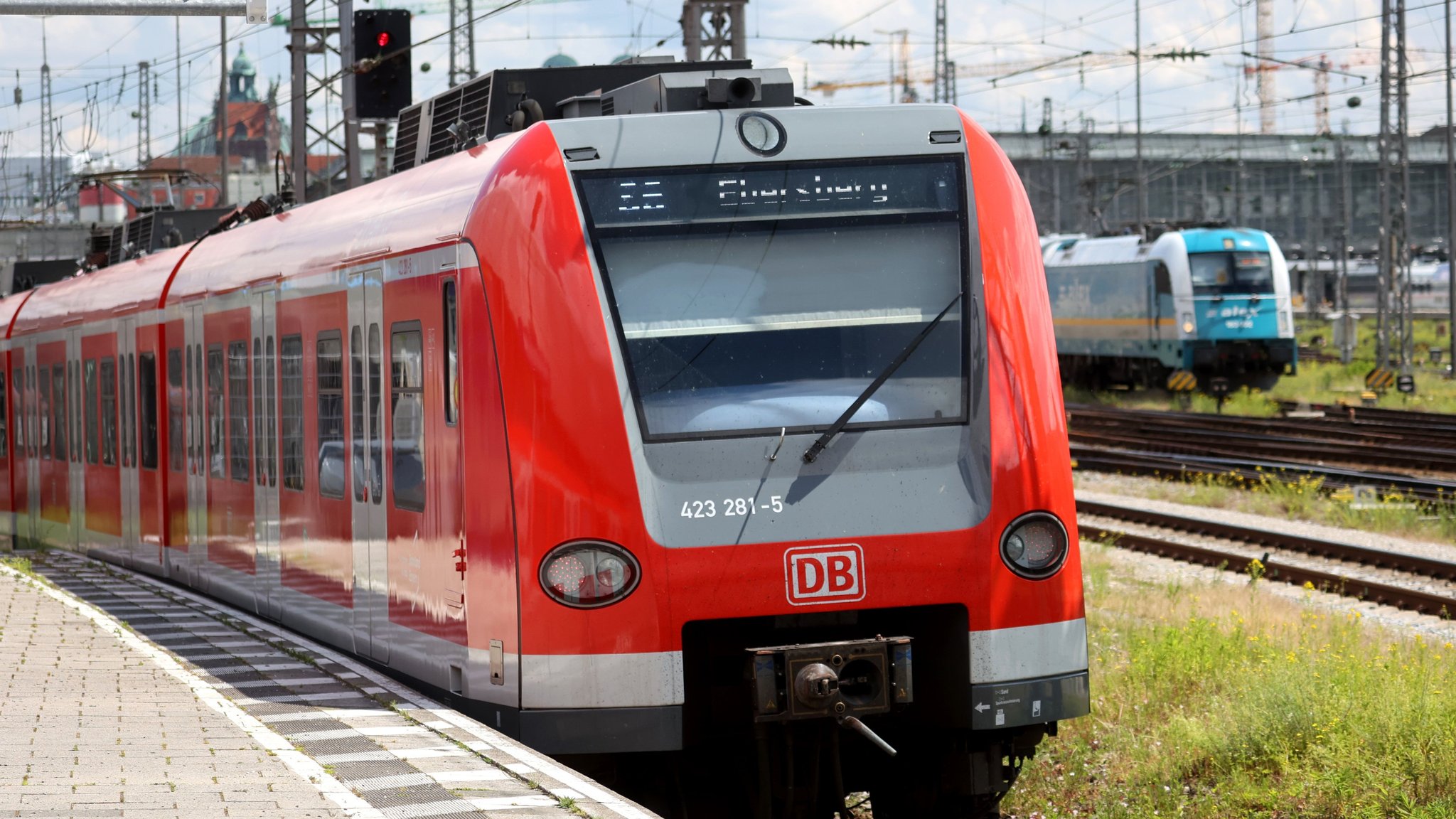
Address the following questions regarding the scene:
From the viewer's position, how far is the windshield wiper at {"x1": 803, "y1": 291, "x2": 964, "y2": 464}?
21.8ft

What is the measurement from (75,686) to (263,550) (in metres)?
2.51

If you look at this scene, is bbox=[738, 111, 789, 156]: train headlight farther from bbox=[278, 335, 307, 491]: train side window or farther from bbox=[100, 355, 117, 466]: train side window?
bbox=[100, 355, 117, 466]: train side window

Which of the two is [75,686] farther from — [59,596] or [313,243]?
[59,596]

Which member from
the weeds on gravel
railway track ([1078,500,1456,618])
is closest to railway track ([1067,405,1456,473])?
the weeds on gravel

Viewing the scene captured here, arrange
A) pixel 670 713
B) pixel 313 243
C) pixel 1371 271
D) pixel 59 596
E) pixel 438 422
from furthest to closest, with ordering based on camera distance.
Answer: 1. pixel 1371 271
2. pixel 59 596
3. pixel 313 243
4. pixel 438 422
5. pixel 670 713

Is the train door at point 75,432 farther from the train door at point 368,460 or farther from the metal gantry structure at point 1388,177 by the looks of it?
the metal gantry structure at point 1388,177

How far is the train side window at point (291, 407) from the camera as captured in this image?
388 inches

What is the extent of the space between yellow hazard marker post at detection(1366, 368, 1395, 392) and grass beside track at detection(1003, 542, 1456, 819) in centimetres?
2595

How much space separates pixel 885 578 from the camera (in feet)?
21.6

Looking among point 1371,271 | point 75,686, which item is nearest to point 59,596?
point 75,686

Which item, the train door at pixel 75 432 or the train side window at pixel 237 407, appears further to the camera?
the train door at pixel 75 432

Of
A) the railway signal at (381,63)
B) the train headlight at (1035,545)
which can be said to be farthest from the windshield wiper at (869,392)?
the railway signal at (381,63)

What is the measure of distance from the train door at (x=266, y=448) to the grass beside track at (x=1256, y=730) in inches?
177

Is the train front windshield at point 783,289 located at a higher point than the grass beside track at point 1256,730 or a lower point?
higher
